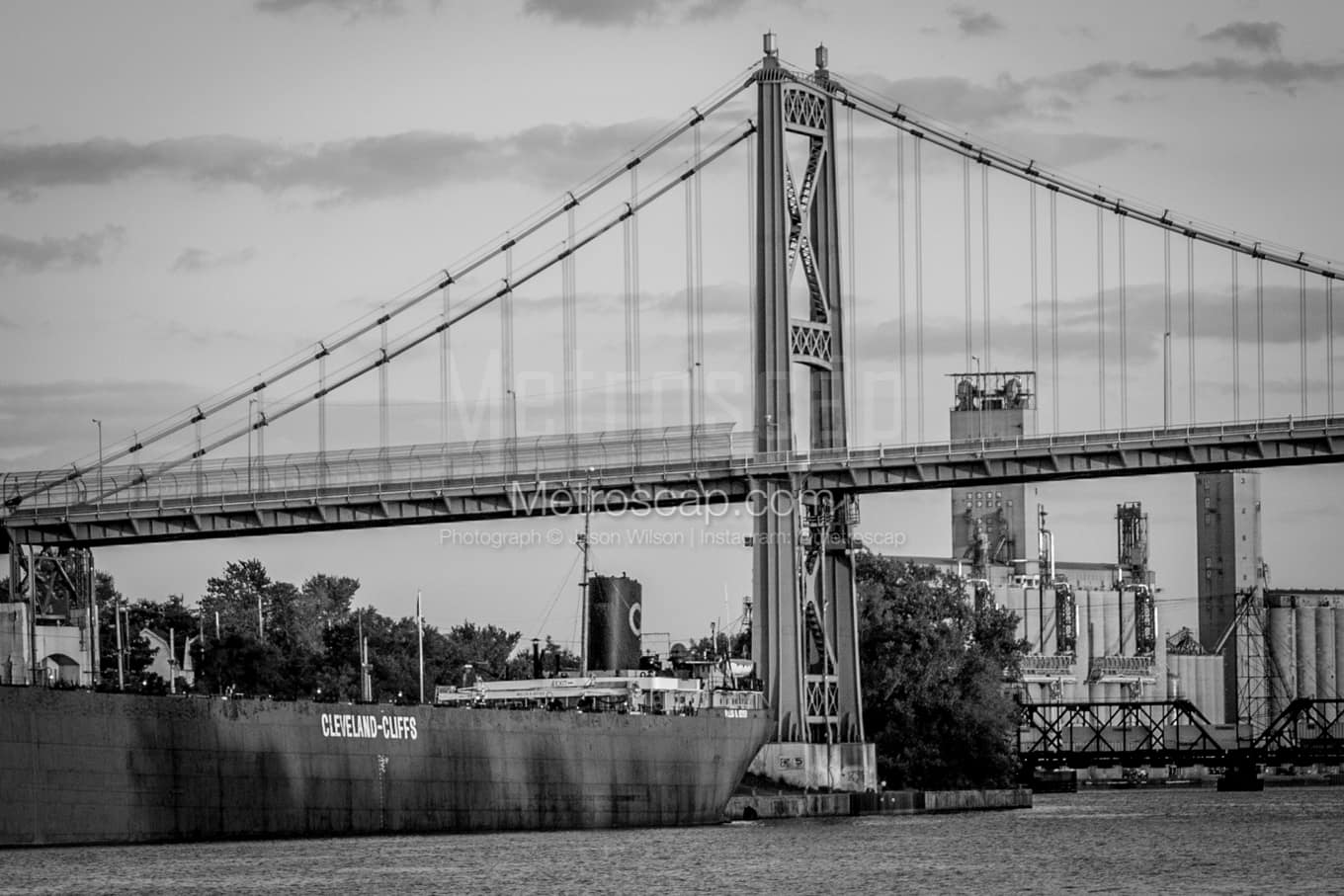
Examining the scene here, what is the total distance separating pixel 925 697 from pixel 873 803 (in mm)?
14824

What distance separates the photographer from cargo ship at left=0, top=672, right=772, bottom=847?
2141 inches

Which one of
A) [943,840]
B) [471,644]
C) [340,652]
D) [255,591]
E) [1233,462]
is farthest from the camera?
[255,591]

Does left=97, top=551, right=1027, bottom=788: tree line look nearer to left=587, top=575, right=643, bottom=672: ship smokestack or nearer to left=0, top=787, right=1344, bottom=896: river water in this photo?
left=587, top=575, right=643, bottom=672: ship smokestack

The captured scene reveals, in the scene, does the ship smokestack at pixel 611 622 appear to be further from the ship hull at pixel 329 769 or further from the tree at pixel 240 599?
the tree at pixel 240 599

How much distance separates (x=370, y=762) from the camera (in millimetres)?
62062

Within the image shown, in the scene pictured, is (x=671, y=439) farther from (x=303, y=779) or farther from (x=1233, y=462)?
(x=303, y=779)

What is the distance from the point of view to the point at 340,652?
5172 inches

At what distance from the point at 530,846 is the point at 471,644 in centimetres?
8604

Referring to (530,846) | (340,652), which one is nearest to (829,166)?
(530,846)

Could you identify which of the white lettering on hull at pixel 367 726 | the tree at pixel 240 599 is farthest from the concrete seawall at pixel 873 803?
the tree at pixel 240 599

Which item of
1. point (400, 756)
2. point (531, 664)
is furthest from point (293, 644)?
point (400, 756)

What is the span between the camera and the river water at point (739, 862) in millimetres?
50531

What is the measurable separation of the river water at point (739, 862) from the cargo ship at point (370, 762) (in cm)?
76

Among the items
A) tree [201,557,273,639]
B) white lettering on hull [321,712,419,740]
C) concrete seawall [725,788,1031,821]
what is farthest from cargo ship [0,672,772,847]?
tree [201,557,273,639]
